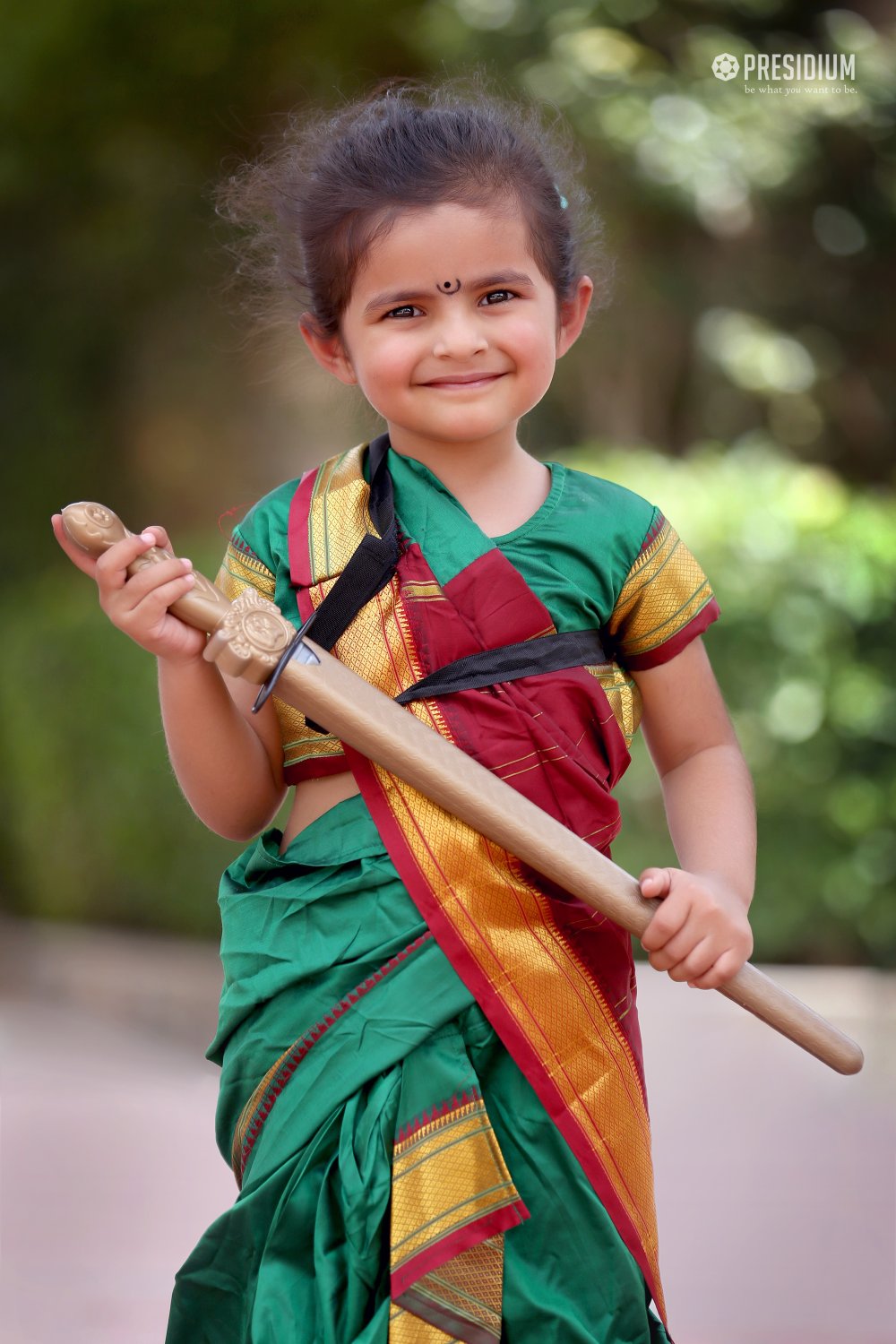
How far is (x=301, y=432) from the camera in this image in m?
7.55

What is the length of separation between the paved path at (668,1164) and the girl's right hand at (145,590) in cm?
169

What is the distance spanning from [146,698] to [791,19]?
3.91 meters

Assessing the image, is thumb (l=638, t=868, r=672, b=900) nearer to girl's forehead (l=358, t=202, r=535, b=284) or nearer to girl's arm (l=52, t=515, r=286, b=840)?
girl's arm (l=52, t=515, r=286, b=840)

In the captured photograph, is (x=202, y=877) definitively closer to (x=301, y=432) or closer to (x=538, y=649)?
(x=301, y=432)

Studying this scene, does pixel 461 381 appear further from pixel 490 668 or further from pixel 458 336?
pixel 490 668

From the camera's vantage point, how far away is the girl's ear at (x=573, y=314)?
6.23 ft

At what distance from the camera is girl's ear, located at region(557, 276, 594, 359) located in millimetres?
1897

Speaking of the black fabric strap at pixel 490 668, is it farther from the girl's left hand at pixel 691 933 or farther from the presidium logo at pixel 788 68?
the presidium logo at pixel 788 68

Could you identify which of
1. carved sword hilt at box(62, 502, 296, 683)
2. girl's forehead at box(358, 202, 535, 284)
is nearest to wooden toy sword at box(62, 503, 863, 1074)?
carved sword hilt at box(62, 502, 296, 683)

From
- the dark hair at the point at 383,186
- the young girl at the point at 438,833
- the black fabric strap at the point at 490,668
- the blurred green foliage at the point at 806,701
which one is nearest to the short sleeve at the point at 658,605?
the young girl at the point at 438,833

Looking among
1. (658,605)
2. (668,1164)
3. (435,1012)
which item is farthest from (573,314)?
(668,1164)

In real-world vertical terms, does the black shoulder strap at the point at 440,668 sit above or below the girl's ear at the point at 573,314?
below

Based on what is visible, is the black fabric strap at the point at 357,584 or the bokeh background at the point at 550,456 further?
the bokeh background at the point at 550,456

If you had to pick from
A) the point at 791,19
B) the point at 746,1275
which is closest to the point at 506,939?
the point at 746,1275
